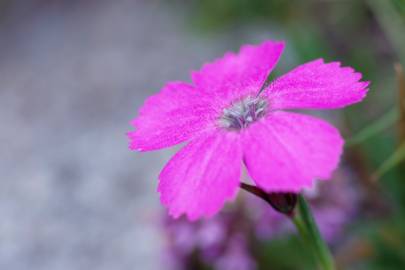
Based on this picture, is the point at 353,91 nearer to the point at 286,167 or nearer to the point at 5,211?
the point at 286,167

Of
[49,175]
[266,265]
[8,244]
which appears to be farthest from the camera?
[49,175]

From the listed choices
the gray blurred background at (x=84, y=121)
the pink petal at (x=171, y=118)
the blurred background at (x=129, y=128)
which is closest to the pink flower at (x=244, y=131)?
the pink petal at (x=171, y=118)

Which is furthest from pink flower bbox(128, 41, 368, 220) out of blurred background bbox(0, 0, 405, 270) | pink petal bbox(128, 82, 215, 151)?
blurred background bbox(0, 0, 405, 270)

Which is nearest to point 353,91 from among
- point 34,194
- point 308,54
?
point 308,54

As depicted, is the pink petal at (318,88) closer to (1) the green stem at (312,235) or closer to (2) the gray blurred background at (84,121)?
(1) the green stem at (312,235)

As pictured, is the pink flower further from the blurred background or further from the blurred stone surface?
the blurred stone surface

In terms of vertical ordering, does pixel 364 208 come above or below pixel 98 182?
below

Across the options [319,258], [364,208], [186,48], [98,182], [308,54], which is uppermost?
[186,48]

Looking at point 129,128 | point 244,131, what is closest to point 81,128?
point 129,128
